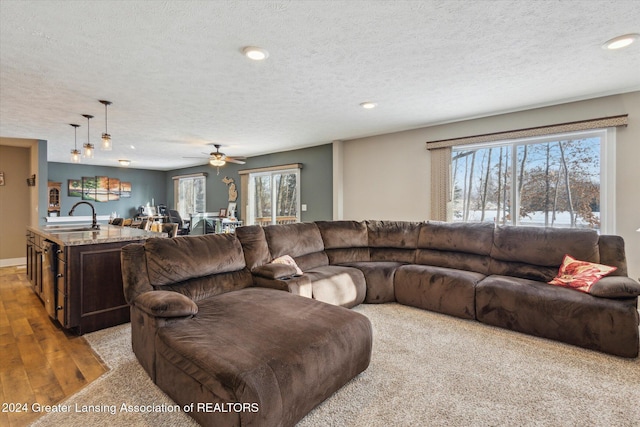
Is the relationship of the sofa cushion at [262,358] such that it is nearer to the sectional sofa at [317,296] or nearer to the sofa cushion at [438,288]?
the sectional sofa at [317,296]

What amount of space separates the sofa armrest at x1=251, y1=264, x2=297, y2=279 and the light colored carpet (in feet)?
3.41

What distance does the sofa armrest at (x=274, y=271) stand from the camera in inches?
114

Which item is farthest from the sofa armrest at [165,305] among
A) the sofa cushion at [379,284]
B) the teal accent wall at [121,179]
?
Result: the teal accent wall at [121,179]

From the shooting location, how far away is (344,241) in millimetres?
4188

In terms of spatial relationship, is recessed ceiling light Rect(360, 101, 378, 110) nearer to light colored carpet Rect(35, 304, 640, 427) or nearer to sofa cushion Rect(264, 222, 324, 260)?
sofa cushion Rect(264, 222, 324, 260)

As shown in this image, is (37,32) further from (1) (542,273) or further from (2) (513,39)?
(1) (542,273)

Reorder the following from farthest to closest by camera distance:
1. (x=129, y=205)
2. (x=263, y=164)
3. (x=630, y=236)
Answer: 1. (x=129, y=205)
2. (x=263, y=164)
3. (x=630, y=236)

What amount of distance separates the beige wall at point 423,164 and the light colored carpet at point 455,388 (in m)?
1.91

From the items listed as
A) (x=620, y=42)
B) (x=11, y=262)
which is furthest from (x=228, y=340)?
(x=11, y=262)

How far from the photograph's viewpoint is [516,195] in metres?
4.13


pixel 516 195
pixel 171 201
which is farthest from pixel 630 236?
pixel 171 201


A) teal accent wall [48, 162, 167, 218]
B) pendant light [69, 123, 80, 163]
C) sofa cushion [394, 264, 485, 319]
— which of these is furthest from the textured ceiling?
teal accent wall [48, 162, 167, 218]

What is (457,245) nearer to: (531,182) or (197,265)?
(531,182)

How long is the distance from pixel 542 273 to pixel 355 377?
7.82 feet
